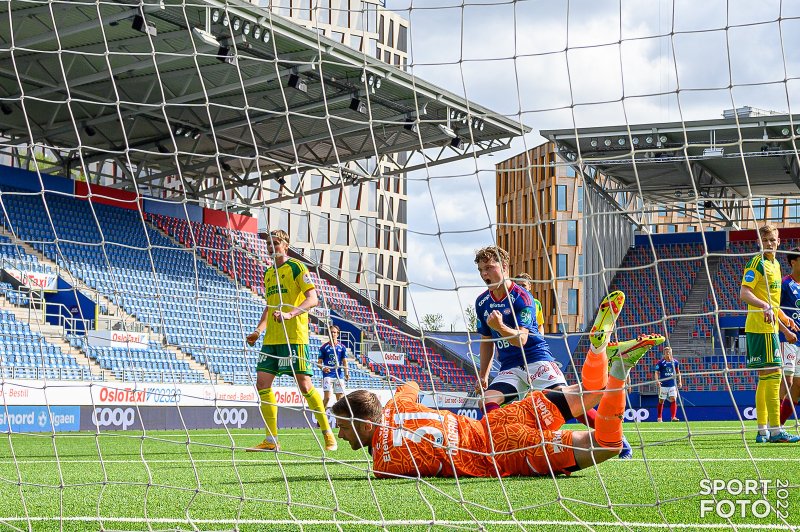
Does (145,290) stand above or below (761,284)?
above

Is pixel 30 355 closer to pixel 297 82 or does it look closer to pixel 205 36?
pixel 205 36

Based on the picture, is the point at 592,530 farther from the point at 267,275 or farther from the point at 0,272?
the point at 0,272

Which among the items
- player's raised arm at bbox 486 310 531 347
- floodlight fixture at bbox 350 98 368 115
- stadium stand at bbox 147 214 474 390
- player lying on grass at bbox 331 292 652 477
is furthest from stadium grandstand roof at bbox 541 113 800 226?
player lying on grass at bbox 331 292 652 477

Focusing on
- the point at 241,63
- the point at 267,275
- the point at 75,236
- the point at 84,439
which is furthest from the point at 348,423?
the point at 75,236

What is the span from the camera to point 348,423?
4.80 metres

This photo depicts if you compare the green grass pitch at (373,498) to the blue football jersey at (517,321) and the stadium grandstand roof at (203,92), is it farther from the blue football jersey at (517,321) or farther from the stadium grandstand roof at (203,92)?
the stadium grandstand roof at (203,92)

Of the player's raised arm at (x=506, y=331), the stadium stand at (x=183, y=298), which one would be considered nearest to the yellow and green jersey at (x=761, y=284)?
the player's raised arm at (x=506, y=331)

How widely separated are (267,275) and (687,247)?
2286 cm

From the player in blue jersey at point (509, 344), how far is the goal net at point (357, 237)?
12cm

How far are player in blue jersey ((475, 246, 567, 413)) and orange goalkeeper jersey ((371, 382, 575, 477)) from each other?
45 centimetres

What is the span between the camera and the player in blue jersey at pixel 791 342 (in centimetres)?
745

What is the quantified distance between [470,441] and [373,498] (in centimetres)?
72

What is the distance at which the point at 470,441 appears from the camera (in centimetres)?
472

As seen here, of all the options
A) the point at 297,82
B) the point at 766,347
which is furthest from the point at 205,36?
the point at 766,347
